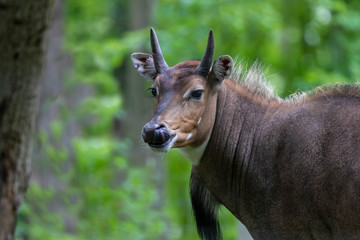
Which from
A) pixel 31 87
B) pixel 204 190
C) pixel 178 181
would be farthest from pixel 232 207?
pixel 178 181

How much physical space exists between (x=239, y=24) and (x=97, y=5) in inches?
340

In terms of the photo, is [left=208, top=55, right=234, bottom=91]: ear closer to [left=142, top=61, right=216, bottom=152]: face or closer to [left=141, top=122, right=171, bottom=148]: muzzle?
[left=142, top=61, right=216, bottom=152]: face

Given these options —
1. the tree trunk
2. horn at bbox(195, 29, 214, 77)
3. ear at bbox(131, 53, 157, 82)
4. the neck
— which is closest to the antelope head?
horn at bbox(195, 29, 214, 77)

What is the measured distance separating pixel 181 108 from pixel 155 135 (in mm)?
460

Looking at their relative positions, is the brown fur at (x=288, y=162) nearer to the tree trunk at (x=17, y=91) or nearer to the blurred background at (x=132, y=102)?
the tree trunk at (x=17, y=91)

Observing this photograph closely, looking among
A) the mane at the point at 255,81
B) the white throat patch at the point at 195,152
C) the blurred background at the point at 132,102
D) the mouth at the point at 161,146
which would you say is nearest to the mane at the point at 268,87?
the mane at the point at 255,81

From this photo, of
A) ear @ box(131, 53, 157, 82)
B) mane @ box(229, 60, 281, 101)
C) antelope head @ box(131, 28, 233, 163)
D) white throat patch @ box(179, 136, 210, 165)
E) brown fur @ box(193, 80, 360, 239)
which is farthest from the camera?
ear @ box(131, 53, 157, 82)

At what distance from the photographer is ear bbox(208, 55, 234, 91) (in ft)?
18.0

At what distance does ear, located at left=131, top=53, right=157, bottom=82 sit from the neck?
0.82 metres

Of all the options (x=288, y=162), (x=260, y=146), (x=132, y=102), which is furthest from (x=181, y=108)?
(x=132, y=102)

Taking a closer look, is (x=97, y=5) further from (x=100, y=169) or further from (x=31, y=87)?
(x=31, y=87)

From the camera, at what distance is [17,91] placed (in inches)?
247

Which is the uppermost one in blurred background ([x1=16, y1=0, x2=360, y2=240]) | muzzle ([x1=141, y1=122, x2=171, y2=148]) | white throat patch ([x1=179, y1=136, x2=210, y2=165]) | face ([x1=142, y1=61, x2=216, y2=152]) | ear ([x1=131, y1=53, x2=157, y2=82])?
blurred background ([x1=16, y1=0, x2=360, y2=240])

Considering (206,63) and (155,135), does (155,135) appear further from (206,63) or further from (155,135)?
(206,63)
